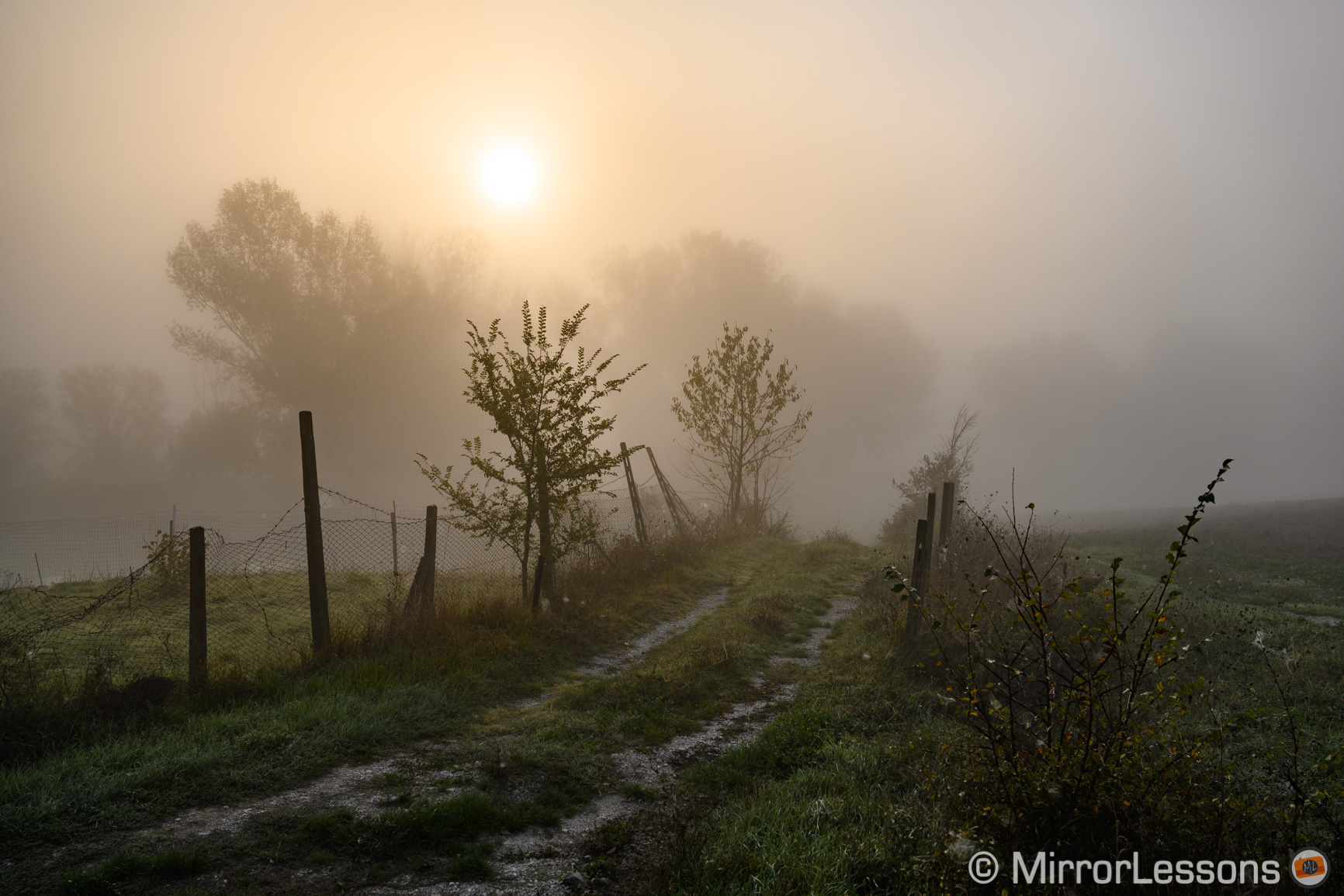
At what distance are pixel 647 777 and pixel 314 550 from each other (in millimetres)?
5083

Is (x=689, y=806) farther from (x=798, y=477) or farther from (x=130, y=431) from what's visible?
(x=798, y=477)

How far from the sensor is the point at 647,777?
5.45 metres

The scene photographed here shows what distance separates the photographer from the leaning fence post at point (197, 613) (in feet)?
21.7

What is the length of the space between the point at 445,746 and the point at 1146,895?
17.1 ft

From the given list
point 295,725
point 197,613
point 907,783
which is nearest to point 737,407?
point 197,613

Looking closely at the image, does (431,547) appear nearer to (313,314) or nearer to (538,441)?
(538,441)

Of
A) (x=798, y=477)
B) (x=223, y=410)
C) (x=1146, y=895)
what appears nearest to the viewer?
(x=1146, y=895)

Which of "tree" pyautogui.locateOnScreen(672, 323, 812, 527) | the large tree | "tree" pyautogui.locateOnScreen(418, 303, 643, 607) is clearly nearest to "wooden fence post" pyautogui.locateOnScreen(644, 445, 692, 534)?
"tree" pyautogui.locateOnScreen(672, 323, 812, 527)

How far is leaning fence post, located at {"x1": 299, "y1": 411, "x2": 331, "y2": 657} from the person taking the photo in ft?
25.5

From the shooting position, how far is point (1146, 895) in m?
2.93

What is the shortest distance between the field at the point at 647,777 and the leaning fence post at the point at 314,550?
584 millimetres

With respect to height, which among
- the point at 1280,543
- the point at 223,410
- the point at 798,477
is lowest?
the point at 1280,543

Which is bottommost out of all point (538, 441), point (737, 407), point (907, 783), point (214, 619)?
point (907, 783)

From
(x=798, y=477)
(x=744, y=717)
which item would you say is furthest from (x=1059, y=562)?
(x=798, y=477)
